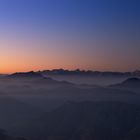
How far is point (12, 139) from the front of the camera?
181 m

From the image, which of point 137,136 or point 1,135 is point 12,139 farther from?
point 137,136

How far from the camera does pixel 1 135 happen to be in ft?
600

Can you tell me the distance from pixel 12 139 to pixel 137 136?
59848 mm

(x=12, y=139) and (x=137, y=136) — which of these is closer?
(x=12, y=139)

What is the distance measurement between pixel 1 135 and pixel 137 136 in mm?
64256

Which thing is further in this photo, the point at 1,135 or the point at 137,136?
the point at 137,136

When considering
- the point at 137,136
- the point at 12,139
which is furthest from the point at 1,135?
the point at 137,136

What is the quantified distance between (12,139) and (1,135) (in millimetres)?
5658

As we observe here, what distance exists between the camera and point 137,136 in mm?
198625
